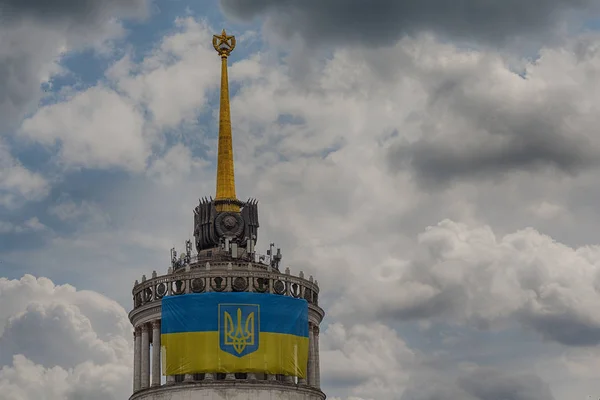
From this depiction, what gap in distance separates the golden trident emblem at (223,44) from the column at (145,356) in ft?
125

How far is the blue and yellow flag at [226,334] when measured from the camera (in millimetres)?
109688

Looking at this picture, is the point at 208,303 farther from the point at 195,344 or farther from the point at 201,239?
the point at 201,239

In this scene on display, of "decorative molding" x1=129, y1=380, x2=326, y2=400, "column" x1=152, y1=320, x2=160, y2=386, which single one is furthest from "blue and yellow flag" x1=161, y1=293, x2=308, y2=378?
"column" x1=152, y1=320, x2=160, y2=386

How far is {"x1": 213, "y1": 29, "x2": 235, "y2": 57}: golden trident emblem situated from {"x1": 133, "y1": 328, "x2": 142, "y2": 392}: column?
3781 cm

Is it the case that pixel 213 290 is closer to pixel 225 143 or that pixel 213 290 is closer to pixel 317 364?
pixel 317 364

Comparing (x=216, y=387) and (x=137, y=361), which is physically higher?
(x=137, y=361)

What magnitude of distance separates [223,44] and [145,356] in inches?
1652

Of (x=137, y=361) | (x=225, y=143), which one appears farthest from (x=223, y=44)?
(x=137, y=361)

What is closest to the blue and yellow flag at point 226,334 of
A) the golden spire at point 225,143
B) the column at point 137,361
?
the column at point 137,361

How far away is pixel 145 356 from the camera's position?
116 m

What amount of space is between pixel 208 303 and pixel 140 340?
11.9 metres

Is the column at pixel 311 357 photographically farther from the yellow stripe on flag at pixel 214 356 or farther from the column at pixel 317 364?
the yellow stripe on flag at pixel 214 356

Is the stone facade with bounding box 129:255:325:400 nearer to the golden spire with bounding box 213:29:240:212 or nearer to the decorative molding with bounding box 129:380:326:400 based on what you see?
the decorative molding with bounding box 129:380:326:400

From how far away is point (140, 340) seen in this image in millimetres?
118188
